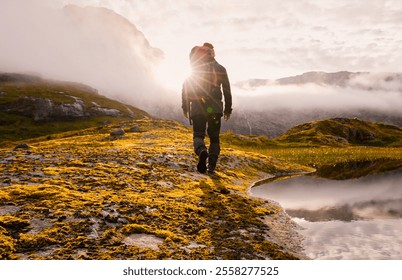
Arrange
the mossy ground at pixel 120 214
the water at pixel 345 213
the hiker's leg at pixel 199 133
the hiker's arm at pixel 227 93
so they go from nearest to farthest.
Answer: the mossy ground at pixel 120 214
the water at pixel 345 213
the hiker's arm at pixel 227 93
the hiker's leg at pixel 199 133

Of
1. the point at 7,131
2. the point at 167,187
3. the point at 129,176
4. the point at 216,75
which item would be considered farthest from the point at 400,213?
the point at 7,131

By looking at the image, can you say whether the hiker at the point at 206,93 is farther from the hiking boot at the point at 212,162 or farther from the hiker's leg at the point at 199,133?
the hiking boot at the point at 212,162

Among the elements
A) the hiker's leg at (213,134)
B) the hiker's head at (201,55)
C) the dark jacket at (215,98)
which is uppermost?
the hiker's head at (201,55)

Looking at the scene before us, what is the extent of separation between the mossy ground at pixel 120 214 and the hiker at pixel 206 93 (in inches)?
70.5

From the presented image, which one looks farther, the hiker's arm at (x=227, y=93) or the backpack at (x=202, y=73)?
the backpack at (x=202, y=73)

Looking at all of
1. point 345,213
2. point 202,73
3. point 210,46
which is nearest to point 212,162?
point 202,73

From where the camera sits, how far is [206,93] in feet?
39.8

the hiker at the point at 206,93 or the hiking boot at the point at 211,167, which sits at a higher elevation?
the hiker at the point at 206,93

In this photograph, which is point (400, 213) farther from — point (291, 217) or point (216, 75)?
point (216, 75)

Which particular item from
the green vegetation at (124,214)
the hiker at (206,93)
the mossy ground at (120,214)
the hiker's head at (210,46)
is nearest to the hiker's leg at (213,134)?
the hiker at (206,93)

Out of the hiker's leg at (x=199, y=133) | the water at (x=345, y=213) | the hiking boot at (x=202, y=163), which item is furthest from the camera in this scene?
the hiking boot at (x=202, y=163)

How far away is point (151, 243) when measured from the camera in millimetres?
5891

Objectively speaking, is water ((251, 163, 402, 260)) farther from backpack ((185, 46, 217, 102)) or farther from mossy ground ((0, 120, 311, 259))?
backpack ((185, 46, 217, 102))

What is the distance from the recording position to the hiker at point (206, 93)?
12086 mm
